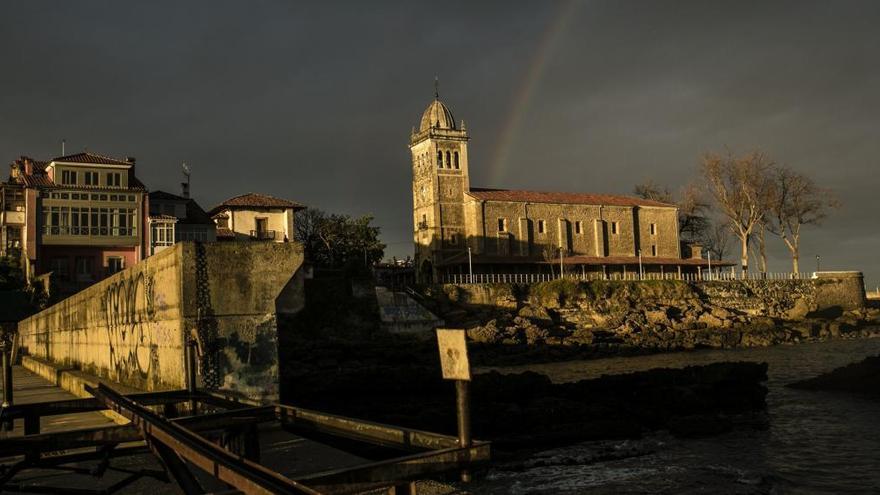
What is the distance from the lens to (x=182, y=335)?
848 cm

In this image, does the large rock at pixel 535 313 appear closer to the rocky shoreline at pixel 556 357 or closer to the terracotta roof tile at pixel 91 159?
the rocky shoreline at pixel 556 357

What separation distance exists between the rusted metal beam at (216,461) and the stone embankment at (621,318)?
129 feet

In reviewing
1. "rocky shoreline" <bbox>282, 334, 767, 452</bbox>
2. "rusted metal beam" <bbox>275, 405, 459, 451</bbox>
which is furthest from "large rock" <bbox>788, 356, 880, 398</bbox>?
"rusted metal beam" <bbox>275, 405, 459, 451</bbox>

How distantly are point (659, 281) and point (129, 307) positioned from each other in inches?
2378

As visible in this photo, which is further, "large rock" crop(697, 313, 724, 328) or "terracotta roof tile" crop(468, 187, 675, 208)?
"terracotta roof tile" crop(468, 187, 675, 208)

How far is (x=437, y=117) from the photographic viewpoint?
248ft

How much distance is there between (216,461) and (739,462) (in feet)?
51.1

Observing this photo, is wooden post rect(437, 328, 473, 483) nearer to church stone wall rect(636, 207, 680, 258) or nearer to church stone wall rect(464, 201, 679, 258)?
church stone wall rect(464, 201, 679, 258)

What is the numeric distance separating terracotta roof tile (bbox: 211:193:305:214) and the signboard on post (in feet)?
189

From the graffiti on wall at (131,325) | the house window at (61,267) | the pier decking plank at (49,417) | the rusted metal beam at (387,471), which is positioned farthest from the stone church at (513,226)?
the rusted metal beam at (387,471)

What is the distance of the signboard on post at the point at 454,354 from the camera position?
3.57 metres

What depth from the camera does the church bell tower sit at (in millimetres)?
69375

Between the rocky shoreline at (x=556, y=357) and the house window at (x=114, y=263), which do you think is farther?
the house window at (x=114, y=263)


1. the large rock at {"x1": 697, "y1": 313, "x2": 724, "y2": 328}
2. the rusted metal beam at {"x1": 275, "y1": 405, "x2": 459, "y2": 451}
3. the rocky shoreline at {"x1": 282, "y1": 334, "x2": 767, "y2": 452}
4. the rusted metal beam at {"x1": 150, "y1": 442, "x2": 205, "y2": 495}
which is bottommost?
the rocky shoreline at {"x1": 282, "y1": 334, "x2": 767, "y2": 452}
